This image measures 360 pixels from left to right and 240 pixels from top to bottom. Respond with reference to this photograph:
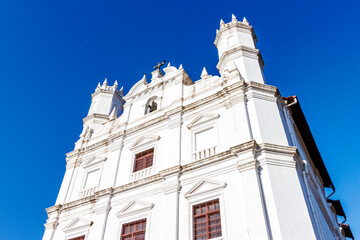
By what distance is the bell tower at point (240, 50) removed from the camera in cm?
1653

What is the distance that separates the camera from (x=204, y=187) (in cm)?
1277

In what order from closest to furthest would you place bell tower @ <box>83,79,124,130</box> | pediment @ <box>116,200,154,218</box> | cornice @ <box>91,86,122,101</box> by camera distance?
pediment @ <box>116,200,154,218</box>
bell tower @ <box>83,79,124,130</box>
cornice @ <box>91,86,122,101</box>

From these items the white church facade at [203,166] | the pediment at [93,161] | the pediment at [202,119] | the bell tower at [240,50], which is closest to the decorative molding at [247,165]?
the white church facade at [203,166]

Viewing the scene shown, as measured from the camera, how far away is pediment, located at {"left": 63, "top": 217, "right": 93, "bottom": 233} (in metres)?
15.1

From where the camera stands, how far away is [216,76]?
17.5 m

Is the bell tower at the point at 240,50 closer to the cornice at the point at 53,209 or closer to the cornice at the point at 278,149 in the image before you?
the cornice at the point at 278,149

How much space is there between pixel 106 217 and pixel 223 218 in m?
6.32

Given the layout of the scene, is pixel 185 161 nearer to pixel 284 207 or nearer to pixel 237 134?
pixel 237 134

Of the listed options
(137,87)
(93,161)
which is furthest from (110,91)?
(93,161)

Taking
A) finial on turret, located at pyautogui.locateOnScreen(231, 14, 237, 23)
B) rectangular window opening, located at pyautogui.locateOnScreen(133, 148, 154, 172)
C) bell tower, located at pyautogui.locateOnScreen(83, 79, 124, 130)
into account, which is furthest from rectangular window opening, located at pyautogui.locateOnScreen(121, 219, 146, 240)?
finial on turret, located at pyautogui.locateOnScreen(231, 14, 237, 23)

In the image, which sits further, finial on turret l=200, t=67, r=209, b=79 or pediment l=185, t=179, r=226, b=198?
finial on turret l=200, t=67, r=209, b=79

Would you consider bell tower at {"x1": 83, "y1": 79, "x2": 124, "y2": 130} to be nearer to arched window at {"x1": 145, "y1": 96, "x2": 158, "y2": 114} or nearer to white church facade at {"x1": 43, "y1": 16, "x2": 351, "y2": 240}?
white church facade at {"x1": 43, "y1": 16, "x2": 351, "y2": 240}

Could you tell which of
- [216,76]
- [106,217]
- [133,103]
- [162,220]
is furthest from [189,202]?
[133,103]

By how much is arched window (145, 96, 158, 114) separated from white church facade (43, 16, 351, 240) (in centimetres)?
7
